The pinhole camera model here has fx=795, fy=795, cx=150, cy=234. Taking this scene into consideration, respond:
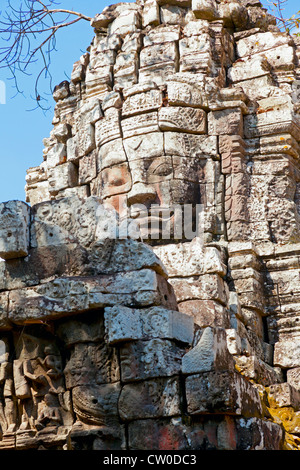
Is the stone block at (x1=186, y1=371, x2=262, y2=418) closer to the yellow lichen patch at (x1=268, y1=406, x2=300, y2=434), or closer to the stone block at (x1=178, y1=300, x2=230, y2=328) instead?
the yellow lichen patch at (x1=268, y1=406, x2=300, y2=434)

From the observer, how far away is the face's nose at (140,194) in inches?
381

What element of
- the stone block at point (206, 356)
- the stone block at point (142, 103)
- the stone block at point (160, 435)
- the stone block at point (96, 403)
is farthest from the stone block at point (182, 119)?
the stone block at point (160, 435)

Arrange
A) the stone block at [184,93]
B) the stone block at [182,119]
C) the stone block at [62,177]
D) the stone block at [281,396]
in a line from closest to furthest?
the stone block at [281,396]
the stone block at [182,119]
the stone block at [184,93]
the stone block at [62,177]

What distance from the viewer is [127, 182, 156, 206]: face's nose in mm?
9672

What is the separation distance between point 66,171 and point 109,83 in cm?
136

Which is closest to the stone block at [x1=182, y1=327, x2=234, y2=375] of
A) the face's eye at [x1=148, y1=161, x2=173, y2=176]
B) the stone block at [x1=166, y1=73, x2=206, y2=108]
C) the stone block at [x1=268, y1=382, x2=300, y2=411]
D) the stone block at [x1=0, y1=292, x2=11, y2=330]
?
the stone block at [x1=0, y1=292, x2=11, y2=330]

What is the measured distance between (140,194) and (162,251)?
123 centimetres

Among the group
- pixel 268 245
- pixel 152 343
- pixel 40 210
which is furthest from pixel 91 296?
pixel 268 245

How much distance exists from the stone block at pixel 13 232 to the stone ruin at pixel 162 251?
1 centimetres

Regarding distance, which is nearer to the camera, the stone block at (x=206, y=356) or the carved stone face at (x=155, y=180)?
the stone block at (x=206, y=356)

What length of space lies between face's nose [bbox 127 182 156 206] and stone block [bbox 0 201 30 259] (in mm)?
2909

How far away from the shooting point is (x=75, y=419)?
6.45 m

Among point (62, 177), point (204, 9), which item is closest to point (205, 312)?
point (62, 177)

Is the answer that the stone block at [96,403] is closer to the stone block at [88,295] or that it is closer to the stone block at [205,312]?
the stone block at [88,295]
